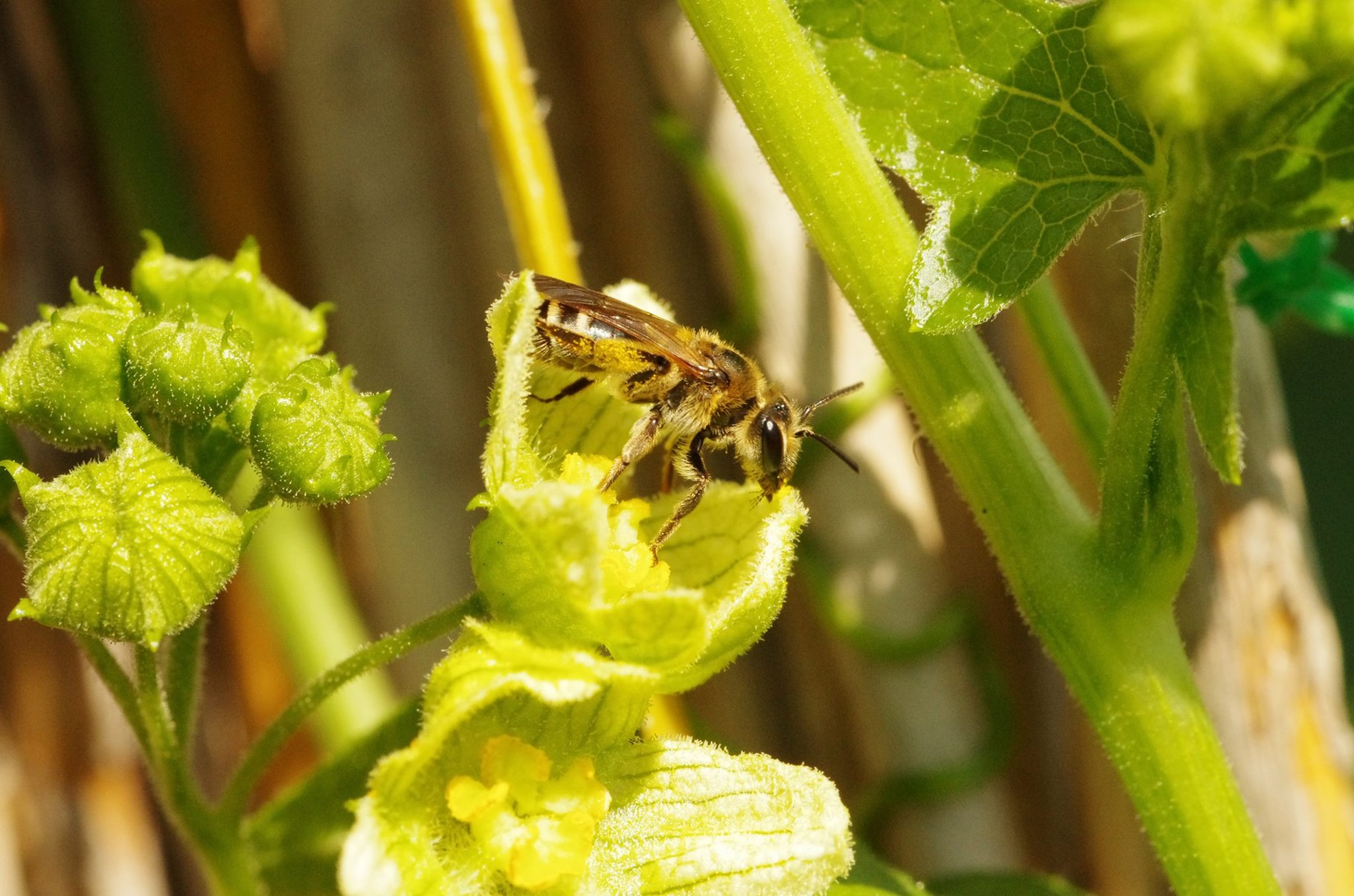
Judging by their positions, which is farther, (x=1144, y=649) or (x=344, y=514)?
(x=344, y=514)

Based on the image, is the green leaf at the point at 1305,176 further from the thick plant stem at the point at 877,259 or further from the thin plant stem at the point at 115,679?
the thin plant stem at the point at 115,679

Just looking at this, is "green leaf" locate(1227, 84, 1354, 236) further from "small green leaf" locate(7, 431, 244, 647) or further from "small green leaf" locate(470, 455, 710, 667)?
"small green leaf" locate(7, 431, 244, 647)

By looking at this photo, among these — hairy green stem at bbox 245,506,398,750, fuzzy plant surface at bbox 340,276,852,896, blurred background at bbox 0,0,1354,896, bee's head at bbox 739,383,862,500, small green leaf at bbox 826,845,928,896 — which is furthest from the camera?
Answer: hairy green stem at bbox 245,506,398,750

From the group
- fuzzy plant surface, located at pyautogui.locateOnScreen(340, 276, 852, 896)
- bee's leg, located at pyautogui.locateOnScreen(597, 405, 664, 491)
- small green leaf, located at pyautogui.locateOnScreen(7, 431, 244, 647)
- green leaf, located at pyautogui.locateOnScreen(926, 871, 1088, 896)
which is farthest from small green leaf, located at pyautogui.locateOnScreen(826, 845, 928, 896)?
small green leaf, located at pyautogui.locateOnScreen(7, 431, 244, 647)

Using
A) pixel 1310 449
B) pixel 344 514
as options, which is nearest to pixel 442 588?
pixel 344 514

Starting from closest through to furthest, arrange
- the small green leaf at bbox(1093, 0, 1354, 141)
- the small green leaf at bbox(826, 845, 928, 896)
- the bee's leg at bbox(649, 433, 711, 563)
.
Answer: the small green leaf at bbox(1093, 0, 1354, 141) → the small green leaf at bbox(826, 845, 928, 896) → the bee's leg at bbox(649, 433, 711, 563)

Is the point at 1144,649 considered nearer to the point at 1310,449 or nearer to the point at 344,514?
the point at 344,514

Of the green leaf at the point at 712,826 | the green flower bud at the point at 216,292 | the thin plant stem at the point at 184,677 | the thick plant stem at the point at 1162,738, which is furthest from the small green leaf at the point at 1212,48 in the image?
the thin plant stem at the point at 184,677
